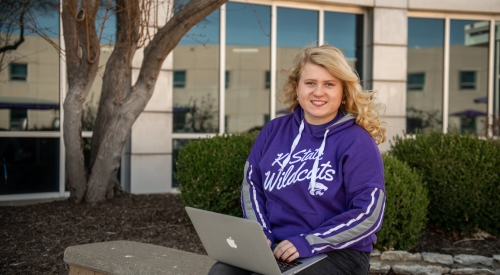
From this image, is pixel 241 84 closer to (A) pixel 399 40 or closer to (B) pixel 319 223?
(A) pixel 399 40

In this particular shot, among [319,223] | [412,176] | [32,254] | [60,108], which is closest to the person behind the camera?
[319,223]

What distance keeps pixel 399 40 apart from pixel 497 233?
15.6ft

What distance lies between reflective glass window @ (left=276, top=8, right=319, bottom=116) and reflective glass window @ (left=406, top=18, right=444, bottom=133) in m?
1.87

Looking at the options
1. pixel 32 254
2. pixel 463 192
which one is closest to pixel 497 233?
pixel 463 192

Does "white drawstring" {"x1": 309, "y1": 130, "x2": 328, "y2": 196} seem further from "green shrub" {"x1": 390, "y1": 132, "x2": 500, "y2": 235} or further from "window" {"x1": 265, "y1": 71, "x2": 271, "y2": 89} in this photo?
"window" {"x1": 265, "y1": 71, "x2": 271, "y2": 89}

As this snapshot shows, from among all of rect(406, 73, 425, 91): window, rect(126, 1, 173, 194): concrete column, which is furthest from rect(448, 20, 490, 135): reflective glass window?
rect(126, 1, 173, 194): concrete column

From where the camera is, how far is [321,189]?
106 inches

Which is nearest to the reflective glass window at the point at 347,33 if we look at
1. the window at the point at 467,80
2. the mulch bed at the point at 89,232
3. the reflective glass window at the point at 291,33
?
the reflective glass window at the point at 291,33

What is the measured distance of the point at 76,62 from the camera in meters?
6.22

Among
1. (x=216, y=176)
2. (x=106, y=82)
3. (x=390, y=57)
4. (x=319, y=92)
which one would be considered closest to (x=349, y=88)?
(x=319, y=92)

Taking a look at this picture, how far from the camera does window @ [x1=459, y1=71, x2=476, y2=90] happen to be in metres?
10.5

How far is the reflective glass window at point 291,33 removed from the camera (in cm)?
961

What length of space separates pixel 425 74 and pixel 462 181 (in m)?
5.03

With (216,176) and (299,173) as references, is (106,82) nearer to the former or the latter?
(216,176)
